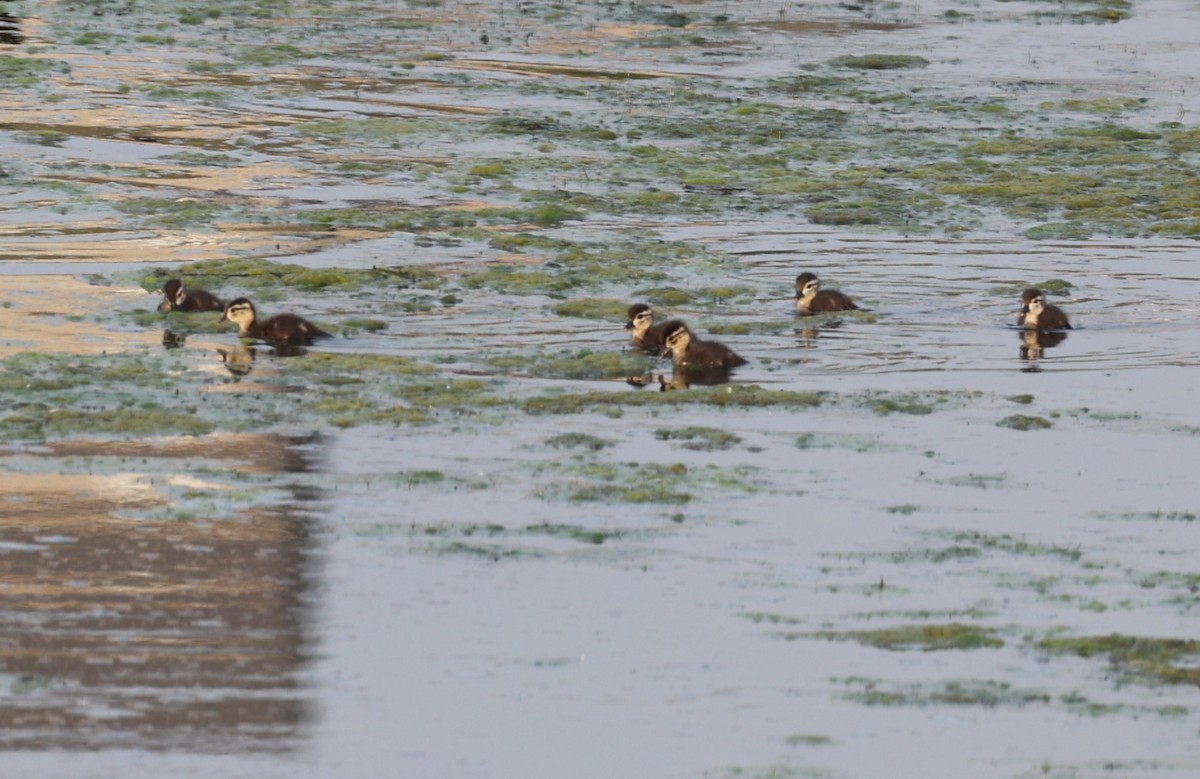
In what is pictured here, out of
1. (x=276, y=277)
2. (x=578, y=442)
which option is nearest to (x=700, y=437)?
(x=578, y=442)

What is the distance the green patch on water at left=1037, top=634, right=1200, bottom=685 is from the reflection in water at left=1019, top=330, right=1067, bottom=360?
5484 mm

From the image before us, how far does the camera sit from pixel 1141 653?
8727mm

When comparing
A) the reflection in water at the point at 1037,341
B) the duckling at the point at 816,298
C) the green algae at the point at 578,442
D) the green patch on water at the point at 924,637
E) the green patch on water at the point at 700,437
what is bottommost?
the green patch on water at the point at 924,637

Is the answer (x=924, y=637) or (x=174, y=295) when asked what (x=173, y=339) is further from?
(x=924, y=637)

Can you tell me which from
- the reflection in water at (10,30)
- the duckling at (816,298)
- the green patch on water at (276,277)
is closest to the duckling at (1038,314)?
the duckling at (816,298)

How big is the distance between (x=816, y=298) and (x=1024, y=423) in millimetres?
3071

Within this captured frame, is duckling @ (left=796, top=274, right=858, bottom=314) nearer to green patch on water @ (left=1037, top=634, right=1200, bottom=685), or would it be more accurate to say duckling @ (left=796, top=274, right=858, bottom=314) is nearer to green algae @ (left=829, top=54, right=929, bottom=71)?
green patch on water @ (left=1037, top=634, right=1200, bottom=685)

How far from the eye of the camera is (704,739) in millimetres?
7812

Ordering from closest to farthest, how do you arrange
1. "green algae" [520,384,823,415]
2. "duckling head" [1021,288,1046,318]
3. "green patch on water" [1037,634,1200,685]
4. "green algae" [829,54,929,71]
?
"green patch on water" [1037,634,1200,685] < "green algae" [520,384,823,415] < "duckling head" [1021,288,1046,318] < "green algae" [829,54,929,71]

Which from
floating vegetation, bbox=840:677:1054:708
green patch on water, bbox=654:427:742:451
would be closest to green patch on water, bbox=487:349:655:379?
green patch on water, bbox=654:427:742:451

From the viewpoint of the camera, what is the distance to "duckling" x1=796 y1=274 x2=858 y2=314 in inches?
595

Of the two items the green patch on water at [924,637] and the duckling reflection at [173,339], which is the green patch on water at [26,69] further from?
the green patch on water at [924,637]

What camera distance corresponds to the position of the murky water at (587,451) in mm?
8000

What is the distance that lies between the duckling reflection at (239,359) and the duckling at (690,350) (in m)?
2.32
